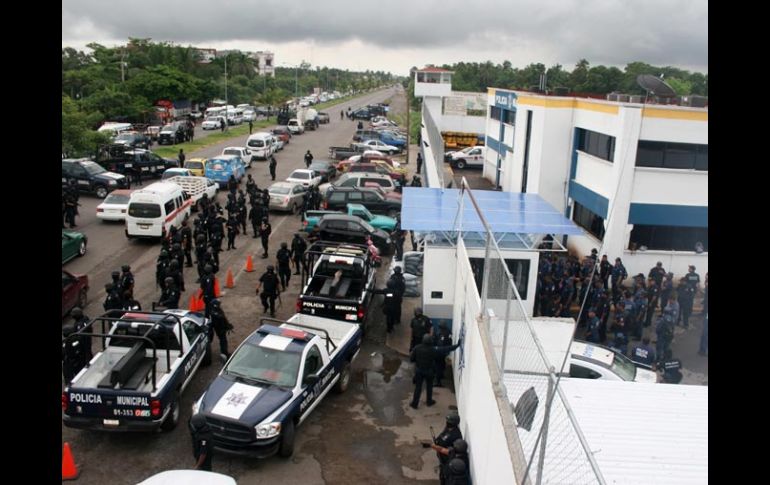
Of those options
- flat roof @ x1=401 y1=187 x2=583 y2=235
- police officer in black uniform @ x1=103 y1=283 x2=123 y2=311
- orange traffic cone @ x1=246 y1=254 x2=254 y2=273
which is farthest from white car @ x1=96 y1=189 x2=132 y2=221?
flat roof @ x1=401 y1=187 x2=583 y2=235

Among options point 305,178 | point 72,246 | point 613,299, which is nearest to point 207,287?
point 72,246

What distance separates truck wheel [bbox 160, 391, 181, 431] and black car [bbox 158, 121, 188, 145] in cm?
4063

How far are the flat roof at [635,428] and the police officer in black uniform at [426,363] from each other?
11.3 feet

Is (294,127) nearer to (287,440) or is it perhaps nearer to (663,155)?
Answer: (663,155)

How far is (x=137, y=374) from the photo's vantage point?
391 inches

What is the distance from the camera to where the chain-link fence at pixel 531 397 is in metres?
4.83

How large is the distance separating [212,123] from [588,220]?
4669 centimetres

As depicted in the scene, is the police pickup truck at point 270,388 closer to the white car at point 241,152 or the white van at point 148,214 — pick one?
the white van at point 148,214

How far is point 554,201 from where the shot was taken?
23125 millimetres

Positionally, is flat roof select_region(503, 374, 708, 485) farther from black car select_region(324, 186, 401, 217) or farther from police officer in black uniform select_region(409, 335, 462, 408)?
black car select_region(324, 186, 401, 217)

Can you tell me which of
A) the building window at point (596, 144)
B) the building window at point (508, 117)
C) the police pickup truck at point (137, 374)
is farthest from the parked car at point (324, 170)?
the police pickup truck at point (137, 374)

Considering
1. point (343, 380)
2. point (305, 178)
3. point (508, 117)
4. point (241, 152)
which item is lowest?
point (343, 380)
